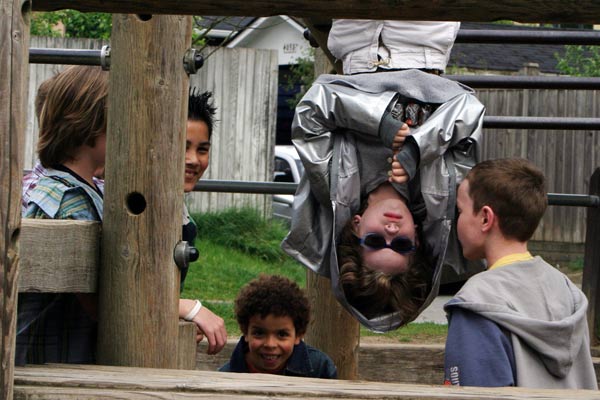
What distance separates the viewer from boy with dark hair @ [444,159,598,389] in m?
2.65

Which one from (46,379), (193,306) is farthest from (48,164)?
(46,379)

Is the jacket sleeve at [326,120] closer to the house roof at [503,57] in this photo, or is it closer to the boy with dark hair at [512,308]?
the boy with dark hair at [512,308]

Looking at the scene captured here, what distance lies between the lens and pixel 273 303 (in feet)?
12.8

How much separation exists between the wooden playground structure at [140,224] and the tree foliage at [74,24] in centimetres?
1172

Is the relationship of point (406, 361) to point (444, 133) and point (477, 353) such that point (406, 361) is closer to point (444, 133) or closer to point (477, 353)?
point (444, 133)

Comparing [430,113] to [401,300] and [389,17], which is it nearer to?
[401,300]

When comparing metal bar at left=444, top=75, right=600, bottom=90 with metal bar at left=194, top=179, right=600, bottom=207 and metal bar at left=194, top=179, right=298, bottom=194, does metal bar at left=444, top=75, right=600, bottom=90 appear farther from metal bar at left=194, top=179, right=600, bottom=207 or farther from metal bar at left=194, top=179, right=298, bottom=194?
metal bar at left=194, top=179, right=298, bottom=194

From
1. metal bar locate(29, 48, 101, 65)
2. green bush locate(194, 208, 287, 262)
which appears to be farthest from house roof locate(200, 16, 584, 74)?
metal bar locate(29, 48, 101, 65)

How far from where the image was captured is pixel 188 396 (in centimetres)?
223

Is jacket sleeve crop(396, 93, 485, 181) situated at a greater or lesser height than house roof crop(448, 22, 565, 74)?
lesser

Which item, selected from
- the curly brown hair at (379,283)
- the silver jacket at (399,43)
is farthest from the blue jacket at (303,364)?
the silver jacket at (399,43)

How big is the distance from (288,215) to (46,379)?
10.3 metres

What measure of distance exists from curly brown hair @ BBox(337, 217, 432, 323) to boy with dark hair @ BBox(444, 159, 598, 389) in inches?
10.9

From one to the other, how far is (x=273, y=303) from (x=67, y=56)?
113cm
